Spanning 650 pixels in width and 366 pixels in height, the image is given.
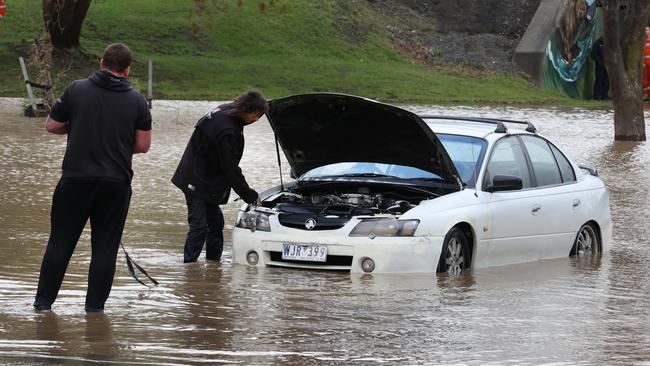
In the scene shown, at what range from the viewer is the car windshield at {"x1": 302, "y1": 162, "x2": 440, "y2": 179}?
12008 millimetres

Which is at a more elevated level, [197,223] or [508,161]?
[508,161]

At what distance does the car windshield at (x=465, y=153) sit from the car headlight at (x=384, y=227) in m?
1.00

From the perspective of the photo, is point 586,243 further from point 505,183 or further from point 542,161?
point 505,183

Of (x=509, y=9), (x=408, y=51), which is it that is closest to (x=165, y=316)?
(x=408, y=51)

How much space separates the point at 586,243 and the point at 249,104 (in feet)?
12.2

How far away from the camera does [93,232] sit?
906cm

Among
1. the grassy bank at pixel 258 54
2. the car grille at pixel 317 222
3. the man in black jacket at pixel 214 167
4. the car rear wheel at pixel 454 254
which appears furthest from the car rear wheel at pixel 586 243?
the grassy bank at pixel 258 54

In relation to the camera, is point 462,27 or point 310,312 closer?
point 310,312

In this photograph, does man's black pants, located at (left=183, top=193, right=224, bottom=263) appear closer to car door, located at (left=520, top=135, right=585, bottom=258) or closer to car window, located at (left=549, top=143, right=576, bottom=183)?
car door, located at (left=520, top=135, right=585, bottom=258)

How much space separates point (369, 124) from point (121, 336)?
4058 mm

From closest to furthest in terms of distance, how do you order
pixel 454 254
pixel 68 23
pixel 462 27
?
1. pixel 454 254
2. pixel 68 23
3. pixel 462 27

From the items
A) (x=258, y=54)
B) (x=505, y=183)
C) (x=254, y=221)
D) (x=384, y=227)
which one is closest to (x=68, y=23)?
(x=258, y=54)

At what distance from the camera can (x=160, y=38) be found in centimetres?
4038

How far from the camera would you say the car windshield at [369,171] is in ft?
39.4
